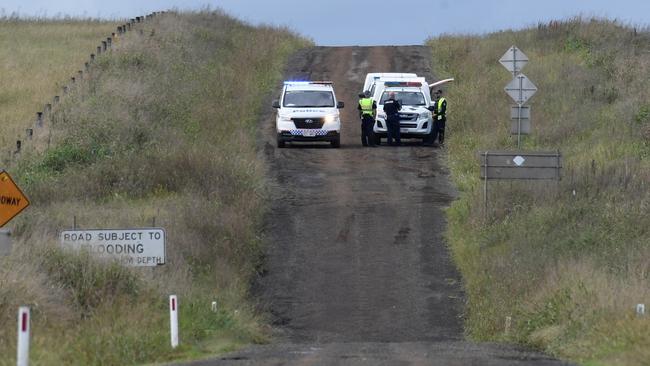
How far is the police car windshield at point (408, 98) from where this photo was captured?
4138 cm

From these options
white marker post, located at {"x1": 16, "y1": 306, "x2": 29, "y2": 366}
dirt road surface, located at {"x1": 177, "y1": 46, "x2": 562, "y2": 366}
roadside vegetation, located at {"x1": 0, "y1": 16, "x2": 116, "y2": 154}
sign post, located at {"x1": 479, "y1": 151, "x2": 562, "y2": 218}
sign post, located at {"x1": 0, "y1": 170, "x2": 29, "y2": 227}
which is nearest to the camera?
white marker post, located at {"x1": 16, "y1": 306, "x2": 29, "y2": 366}

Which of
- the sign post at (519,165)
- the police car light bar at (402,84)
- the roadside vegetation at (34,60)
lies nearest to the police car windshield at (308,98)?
the police car light bar at (402,84)

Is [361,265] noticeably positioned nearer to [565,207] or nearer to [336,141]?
[565,207]

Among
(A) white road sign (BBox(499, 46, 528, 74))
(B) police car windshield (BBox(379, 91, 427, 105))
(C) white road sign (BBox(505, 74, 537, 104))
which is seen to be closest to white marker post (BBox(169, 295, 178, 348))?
(C) white road sign (BBox(505, 74, 537, 104))

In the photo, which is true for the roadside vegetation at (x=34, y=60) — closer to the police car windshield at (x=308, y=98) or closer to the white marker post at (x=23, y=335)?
the police car windshield at (x=308, y=98)

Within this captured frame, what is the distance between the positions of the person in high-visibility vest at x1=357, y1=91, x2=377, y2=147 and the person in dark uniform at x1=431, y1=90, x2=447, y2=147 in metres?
1.83

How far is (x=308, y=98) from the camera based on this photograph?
40.9 meters

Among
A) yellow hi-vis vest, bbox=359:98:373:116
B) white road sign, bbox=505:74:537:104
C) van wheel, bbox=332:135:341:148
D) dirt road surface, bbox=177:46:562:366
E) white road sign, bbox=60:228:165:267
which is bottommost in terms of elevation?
dirt road surface, bbox=177:46:562:366

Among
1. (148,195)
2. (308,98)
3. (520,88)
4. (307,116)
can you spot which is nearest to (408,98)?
(308,98)

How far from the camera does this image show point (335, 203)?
3397 centimetres

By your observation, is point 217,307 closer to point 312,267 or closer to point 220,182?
point 312,267

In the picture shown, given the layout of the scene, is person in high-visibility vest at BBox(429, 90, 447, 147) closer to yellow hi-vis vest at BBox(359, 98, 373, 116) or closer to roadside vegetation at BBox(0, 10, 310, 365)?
yellow hi-vis vest at BBox(359, 98, 373, 116)

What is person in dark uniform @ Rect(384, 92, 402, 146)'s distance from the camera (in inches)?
1559

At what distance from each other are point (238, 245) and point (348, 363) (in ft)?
43.6
